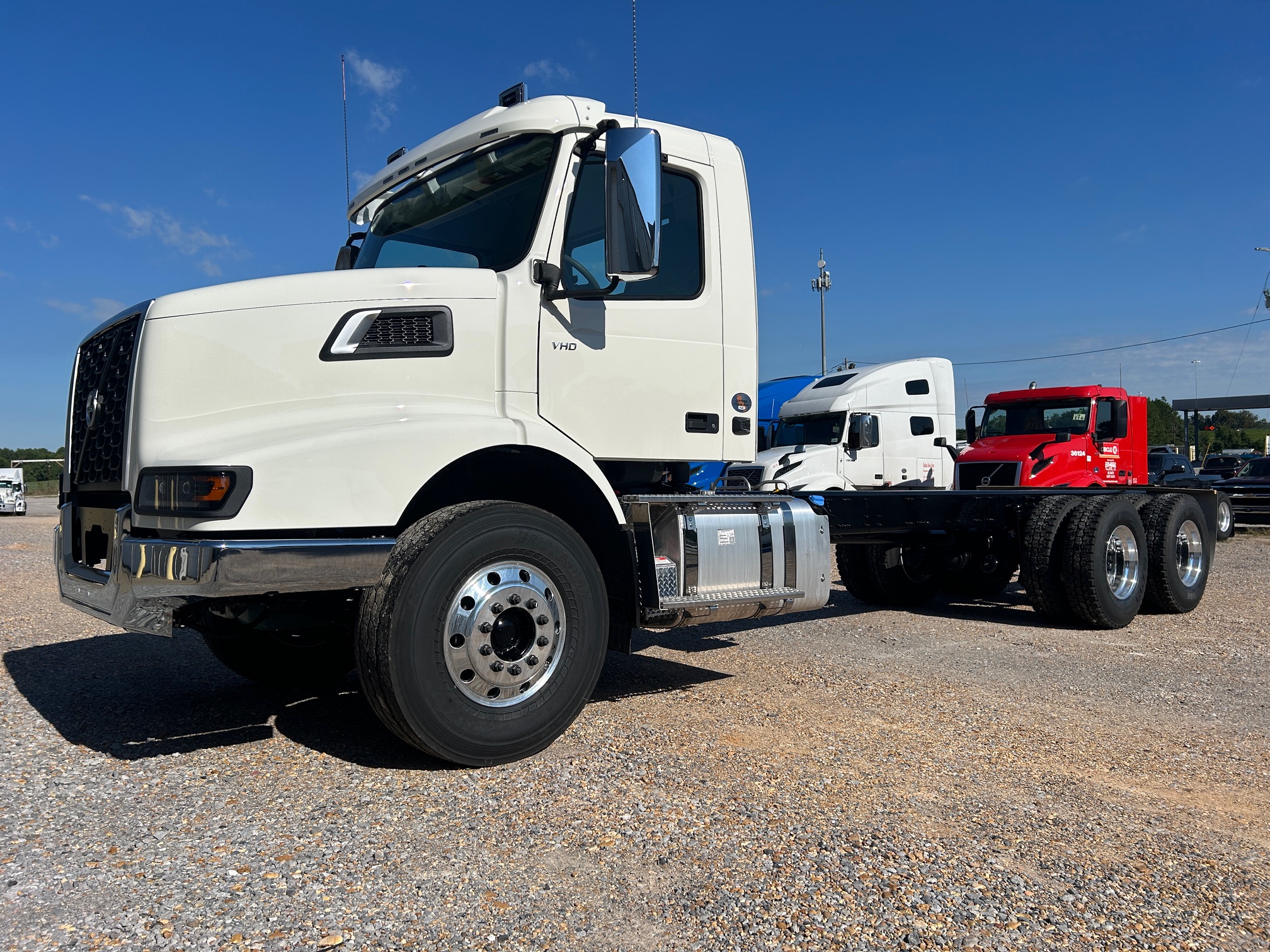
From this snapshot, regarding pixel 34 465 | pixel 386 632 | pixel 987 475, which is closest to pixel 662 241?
pixel 386 632

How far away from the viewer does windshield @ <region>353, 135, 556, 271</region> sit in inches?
175

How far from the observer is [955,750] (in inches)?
170

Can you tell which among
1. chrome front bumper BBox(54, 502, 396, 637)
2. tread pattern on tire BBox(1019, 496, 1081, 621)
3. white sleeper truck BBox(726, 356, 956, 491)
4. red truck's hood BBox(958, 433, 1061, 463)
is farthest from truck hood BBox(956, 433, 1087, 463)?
chrome front bumper BBox(54, 502, 396, 637)

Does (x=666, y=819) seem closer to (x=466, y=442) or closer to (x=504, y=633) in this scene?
(x=504, y=633)

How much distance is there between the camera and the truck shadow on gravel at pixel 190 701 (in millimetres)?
4320

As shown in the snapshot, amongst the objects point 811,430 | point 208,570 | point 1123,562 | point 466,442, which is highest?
point 811,430

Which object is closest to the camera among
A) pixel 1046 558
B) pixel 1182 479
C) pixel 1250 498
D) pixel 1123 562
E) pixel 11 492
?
pixel 1046 558

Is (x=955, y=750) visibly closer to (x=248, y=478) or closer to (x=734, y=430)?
(x=734, y=430)

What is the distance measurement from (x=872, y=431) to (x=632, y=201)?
11171 millimetres

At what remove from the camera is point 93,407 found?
4172mm

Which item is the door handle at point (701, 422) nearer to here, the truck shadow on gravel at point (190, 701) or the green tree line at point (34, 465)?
the truck shadow on gravel at point (190, 701)

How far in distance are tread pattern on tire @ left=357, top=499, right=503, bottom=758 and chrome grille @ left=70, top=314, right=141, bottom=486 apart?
1.20 m

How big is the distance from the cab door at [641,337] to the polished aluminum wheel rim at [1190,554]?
22.2ft

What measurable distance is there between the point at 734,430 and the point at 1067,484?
8156 millimetres
